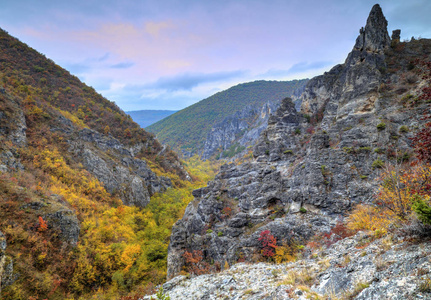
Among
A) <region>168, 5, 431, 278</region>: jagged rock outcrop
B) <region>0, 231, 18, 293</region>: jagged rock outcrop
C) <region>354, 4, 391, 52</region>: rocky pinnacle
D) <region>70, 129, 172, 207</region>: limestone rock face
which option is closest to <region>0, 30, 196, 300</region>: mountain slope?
<region>0, 231, 18, 293</region>: jagged rock outcrop

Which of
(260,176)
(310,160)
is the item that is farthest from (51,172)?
A: (310,160)

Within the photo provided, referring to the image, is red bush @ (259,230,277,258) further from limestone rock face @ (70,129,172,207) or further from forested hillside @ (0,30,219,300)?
limestone rock face @ (70,129,172,207)

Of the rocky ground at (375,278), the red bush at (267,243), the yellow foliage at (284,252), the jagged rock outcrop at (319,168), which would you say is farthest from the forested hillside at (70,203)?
the rocky ground at (375,278)

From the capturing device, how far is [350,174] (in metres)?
25.8

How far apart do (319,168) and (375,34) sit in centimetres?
3402

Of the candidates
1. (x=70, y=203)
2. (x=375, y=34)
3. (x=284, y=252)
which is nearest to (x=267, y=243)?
(x=284, y=252)

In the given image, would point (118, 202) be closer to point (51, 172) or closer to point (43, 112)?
point (51, 172)

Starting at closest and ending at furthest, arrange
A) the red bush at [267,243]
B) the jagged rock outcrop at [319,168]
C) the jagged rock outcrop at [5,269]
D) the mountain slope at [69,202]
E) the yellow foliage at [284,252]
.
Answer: the jagged rock outcrop at [5,269]
the yellow foliage at [284,252]
the red bush at [267,243]
the mountain slope at [69,202]
the jagged rock outcrop at [319,168]

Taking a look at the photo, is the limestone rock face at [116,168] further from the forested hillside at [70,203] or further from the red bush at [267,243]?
the red bush at [267,243]

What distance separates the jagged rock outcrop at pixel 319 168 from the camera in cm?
2450

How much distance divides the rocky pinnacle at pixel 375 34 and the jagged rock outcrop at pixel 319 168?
19 centimetres

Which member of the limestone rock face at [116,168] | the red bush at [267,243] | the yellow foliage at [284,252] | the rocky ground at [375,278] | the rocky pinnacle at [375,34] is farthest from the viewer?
the limestone rock face at [116,168]

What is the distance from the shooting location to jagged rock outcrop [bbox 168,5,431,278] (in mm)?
24500

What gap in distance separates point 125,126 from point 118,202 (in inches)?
1826
